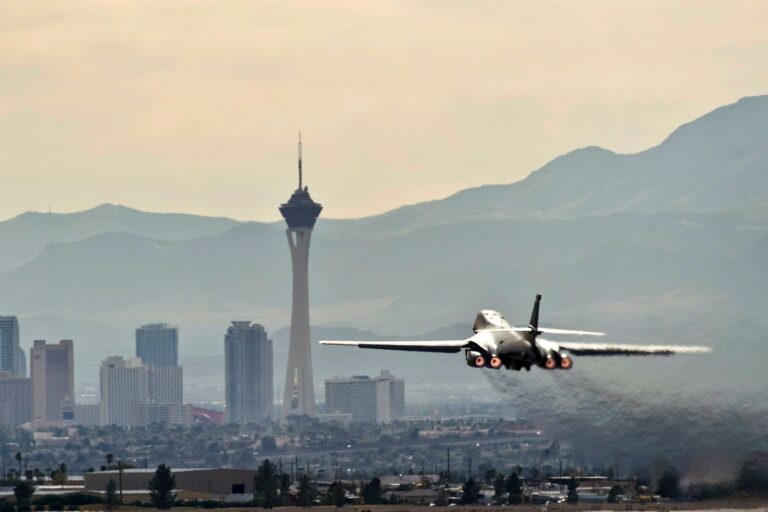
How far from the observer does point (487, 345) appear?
5837 inches

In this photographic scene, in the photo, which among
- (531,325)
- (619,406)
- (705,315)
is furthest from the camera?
(705,315)

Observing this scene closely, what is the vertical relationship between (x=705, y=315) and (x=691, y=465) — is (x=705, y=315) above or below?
above

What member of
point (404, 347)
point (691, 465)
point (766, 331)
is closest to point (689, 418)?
point (691, 465)

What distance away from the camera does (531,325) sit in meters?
148

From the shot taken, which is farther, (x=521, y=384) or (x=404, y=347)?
(x=521, y=384)

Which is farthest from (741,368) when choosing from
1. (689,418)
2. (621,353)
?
(621,353)

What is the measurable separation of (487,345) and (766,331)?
175 ft

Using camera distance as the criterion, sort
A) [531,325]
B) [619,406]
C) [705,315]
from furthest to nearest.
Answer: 1. [705,315]
2. [619,406]
3. [531,325]

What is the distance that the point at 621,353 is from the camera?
156 m

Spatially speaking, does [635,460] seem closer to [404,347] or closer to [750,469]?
[750,469]

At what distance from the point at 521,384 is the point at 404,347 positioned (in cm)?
3052

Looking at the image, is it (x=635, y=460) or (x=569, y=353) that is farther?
(x=635, y=460)

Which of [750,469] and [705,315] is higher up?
[705,315]

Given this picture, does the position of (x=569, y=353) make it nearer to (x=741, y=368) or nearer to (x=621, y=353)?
(x=621, y=353)
